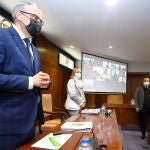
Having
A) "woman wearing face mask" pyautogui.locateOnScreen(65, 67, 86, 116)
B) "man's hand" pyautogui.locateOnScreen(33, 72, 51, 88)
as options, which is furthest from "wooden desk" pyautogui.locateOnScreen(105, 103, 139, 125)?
Answer: "man's hand" pyautogui.locateOnScreen(33, 72, 51, 88)

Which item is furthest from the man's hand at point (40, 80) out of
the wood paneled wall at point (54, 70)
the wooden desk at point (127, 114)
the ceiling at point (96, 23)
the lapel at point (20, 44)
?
the wooden desk at point (127, 114)

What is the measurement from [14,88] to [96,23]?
3277mm

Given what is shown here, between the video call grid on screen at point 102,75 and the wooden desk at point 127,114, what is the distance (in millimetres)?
718

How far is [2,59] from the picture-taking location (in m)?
1.00

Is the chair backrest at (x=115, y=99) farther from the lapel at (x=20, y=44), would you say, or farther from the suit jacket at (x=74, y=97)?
the lapel at (x=20, y=44)

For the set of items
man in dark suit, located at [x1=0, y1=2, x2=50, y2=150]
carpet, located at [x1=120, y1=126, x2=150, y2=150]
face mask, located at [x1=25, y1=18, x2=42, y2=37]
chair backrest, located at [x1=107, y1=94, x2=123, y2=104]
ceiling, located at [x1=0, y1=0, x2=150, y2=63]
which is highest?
ceiling, located at [x1=0, y1=0, x2=150, y2=63]

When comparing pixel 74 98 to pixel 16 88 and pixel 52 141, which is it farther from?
pixel 16 88

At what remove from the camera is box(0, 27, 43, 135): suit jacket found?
98 centimetres

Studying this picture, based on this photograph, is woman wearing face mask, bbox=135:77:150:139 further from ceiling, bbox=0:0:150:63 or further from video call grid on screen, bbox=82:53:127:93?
video call grid on screen, bbox=82:53:127:93

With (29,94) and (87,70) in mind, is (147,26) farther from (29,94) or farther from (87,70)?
(29,94)

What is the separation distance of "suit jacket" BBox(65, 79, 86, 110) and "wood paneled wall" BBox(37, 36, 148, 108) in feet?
5.42

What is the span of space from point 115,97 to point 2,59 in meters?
6.24

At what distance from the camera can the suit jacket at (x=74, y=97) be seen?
3477 millimetres

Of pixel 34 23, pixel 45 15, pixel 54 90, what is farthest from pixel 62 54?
pixel 34 23
